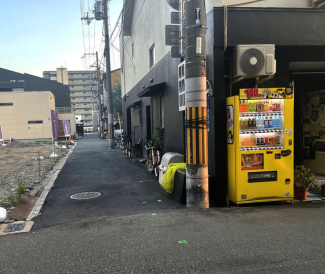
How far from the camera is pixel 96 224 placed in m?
4.72

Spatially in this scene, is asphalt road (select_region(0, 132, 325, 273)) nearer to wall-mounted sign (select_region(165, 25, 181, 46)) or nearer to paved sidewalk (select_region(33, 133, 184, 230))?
paved sidewalk (select_region(33, 133, 184, 230))

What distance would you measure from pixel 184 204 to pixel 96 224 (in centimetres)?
204

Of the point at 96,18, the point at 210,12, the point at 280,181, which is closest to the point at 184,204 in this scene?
the point at 280,181

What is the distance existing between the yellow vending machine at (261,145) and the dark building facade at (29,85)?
56.0 metres

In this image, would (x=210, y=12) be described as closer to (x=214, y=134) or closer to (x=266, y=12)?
(x=266, y=12)

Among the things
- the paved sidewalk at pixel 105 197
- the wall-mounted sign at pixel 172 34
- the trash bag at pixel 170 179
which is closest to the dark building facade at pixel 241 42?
the wall-mounted sign at pixel 172 34

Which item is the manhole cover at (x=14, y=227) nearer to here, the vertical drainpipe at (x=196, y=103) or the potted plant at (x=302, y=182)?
the vertical drainpipe at (x=196, y=103)

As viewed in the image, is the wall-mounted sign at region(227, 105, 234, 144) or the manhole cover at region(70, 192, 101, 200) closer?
the wall-mounted sign at region(227, 105, 234, 144)

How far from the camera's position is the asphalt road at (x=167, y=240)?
3.22 m

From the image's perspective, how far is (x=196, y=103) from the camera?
210 inches

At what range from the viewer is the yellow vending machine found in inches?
212

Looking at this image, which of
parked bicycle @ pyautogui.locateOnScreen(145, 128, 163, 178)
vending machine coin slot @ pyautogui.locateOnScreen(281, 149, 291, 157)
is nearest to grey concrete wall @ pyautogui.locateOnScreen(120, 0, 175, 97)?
parked bicycle @ pyautogui.locateOnScreen(145, 128, 163, 178)

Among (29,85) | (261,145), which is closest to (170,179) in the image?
(261,145)

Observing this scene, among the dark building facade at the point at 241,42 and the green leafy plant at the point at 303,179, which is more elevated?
the dark building facade at the point at 241,42
